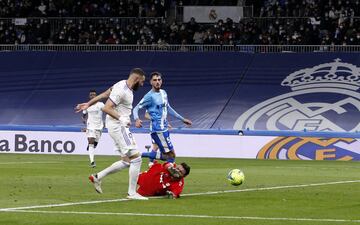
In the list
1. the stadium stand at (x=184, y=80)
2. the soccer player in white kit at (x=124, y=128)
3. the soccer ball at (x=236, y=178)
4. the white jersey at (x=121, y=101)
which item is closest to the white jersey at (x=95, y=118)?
the stadium stand at (x=184, y=80)

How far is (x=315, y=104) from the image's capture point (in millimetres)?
44531

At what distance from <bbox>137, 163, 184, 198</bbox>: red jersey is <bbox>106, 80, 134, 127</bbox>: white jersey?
116cm

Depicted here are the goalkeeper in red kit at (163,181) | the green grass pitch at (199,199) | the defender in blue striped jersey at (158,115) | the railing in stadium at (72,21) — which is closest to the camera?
the green grass pitch at (199,199)

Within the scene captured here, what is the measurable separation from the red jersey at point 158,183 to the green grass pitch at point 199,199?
1.09 feet

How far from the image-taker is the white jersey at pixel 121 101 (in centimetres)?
1902

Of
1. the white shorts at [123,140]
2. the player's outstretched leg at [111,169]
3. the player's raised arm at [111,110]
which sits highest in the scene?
the player's raised arm at [111,110]

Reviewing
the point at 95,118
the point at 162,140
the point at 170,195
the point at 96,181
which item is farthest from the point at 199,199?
the point at 95,118

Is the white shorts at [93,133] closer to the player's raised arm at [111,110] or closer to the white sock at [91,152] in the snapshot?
the white sock at [91,152]

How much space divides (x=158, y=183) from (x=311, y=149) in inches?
808

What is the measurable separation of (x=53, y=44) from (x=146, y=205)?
34.2 meters

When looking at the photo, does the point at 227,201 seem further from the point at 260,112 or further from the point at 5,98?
the point at 5,98

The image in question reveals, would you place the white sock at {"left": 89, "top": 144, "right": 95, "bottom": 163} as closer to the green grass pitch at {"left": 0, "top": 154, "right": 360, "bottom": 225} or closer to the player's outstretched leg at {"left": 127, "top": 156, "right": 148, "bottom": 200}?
the green grass pitch at {"left": 0, "top": 154, "right": 360, "bottom": 225}

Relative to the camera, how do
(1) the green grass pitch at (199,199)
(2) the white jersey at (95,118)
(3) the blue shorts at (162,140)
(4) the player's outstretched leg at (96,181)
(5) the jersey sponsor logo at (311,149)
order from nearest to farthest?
(1) the green grass pitch at (199,199) → (4) the player's outstretched leg at (96,181) → (3) the blue shorts at (162,140) → (2) the white jersey at (95,118) → (5) the jersey sponsor logo at (311,149)

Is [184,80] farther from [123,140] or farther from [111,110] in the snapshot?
[111,110]
